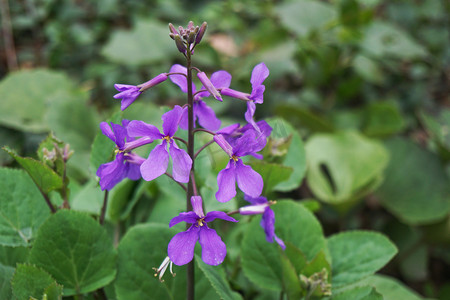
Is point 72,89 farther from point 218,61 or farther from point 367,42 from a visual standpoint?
point 367,42

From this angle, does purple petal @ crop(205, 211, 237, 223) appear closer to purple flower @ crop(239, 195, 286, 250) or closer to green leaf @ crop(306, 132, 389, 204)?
purple flower @ crop(239, 195, 286, 250)

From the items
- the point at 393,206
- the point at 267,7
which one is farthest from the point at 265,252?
the point at 267,7

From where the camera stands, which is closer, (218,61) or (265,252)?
(265,252)

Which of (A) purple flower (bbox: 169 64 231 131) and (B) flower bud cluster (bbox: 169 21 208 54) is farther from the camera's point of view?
(A) purple flower (bbox: 169 64 231 131)

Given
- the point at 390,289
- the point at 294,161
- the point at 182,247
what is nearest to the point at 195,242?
the point at 182,247

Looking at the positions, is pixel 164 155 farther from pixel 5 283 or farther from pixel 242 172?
pixel 5 283

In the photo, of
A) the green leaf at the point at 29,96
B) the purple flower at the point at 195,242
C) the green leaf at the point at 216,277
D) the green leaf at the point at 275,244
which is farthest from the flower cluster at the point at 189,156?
the green leaf at the point at 29,96

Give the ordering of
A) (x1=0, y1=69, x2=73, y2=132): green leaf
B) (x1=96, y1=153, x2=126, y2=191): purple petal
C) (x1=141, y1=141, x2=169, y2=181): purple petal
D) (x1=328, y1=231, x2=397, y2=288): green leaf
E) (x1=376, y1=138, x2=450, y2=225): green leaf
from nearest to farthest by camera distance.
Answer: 1. (x1=141, y1=141, x2=169, y2=181): purple petal
2. (x1=96, y1=153, x2=126, y2=191): purple petal
3. (x1=328, y1=231, x2=397, y2=288): green leaf
4. (x1=376, y1=138, x2=450, y2=225): green leaf
5. (x1=0, y1=69, x2=73, y2=132): green leaf

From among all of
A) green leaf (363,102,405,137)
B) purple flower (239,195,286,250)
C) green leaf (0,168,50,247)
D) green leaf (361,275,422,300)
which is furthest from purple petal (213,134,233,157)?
green leaf (363,102,405,137)
